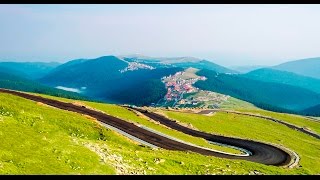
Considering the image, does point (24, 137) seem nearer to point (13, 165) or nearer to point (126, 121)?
point (13, 165)

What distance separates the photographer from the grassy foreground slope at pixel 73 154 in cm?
3984

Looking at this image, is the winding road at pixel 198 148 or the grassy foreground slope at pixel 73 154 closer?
the grassy foreground slope at pixel 73 154

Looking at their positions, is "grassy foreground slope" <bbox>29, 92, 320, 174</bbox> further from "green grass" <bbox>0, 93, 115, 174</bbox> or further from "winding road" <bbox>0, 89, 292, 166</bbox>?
"green grass" <bbox>0, 93, 115, 174</bbox>

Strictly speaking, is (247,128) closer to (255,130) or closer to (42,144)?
(255,130)

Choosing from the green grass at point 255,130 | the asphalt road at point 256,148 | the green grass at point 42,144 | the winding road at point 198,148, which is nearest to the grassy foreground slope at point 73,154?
the green grass at point 42,144

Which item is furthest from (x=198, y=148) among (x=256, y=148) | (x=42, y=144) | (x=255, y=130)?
(x=255, y=130)

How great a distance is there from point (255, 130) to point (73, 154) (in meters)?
94.2

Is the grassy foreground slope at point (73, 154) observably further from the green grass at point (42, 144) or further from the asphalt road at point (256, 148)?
the asphalt road at point (256, 148)

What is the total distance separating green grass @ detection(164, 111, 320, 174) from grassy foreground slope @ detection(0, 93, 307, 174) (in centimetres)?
4878

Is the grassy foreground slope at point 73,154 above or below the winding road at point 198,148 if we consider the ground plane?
above

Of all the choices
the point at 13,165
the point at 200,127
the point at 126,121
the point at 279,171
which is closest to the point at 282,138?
the point at 200,127

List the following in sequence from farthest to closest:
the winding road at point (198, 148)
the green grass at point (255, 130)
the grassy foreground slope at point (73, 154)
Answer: the green grass at point (255, 130) → the winding road at point (198, 148) → the grassy foreground slope at point (73, 154)

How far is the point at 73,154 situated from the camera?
4422 centimetres

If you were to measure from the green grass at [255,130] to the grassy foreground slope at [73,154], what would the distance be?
1920 inches
